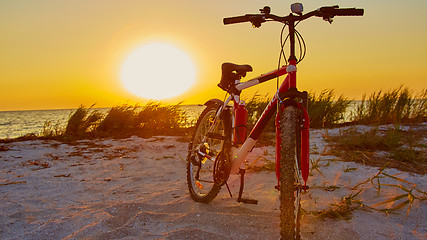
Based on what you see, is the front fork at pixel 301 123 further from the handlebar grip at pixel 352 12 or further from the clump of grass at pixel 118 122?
the clump of grass at pixel 118 122

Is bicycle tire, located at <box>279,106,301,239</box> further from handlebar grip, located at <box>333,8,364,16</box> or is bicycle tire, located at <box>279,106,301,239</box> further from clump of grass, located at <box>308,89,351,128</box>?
clump of grass, located at <box>308,89,351,128</box>

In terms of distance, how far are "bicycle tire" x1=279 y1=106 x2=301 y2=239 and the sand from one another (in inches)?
17.1

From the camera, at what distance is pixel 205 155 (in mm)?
3307

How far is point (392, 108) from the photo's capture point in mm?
8195

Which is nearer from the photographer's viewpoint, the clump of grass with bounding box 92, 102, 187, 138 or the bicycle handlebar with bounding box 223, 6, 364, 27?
the bicycle handlebar with bounding box 223, 6, 364, 27

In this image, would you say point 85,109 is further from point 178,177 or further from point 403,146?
point 403,146

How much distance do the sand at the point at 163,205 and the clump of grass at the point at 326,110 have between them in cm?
318

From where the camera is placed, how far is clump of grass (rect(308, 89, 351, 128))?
8.02m

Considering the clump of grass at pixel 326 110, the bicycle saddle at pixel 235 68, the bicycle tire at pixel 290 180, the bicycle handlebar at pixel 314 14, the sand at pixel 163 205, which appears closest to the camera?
the bicycle tire at pixel 290 180

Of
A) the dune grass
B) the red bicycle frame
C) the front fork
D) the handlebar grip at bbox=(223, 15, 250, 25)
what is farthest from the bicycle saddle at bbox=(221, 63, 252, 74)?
the dune grass

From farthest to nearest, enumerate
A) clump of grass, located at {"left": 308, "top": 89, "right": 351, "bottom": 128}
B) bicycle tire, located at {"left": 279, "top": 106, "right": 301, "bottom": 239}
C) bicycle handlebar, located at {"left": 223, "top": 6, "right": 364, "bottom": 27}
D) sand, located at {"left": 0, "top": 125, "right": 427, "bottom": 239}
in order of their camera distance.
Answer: clump of grass, located at {"left": 308, "top": 89, "right": 351, "bottom": 128}, sand, located at {"left": 0, "top": 125, "right": 427, "bottom": 239}, bicycle handlebar, located at {"left": 223, "top": 6, "right": 364, "bottom": 27}, bicycle tire, located at {"left": 279, "top": 106, "right": 301, "bottom": 239}

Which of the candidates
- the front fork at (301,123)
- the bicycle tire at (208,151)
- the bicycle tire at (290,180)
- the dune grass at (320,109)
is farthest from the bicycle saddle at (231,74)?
the dune grass at (320,109)

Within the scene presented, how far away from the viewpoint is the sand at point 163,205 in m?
2.40

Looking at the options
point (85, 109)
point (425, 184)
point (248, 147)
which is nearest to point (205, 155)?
point (248, 147)
